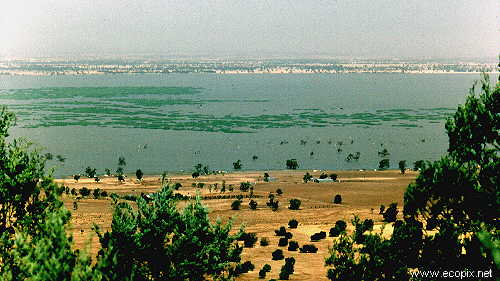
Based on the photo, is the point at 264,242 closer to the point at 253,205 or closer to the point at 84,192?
the point at 253,205

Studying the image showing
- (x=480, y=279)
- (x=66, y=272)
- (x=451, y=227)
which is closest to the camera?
(x=66, y=272)

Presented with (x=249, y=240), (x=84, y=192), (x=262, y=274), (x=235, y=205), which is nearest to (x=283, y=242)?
(x=249, y=240)

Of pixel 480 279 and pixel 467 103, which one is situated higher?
pixel 467 103

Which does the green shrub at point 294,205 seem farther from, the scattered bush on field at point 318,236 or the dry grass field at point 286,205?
the scattered bush on field at point 318,236

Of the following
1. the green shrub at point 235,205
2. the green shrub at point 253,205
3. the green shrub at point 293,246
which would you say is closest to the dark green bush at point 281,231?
the green shrub at point 293,246

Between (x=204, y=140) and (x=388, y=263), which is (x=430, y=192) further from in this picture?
(x=204, y=140)

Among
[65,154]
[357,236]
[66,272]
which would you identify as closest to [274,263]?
[357,236]
